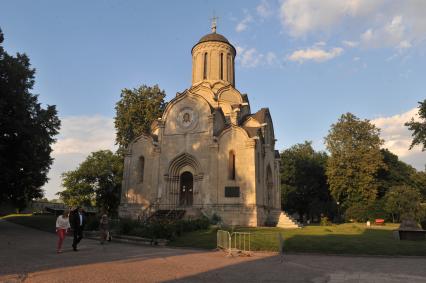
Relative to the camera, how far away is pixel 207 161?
2981 cm

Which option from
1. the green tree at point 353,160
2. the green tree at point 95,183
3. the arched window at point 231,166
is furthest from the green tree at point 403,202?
the green tree at point 95,183

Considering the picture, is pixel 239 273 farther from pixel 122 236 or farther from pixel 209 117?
pixel 209 117

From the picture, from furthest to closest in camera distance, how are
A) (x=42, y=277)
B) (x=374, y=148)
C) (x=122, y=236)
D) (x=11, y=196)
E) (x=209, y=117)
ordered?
(x=374, y=148) → (x=209, y=117) → (x=11, y=196) → (x=122, y=236) → (x=42, y=277)

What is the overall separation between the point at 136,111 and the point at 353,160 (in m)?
29.9

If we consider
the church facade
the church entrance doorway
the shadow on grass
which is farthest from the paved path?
the church entrance doorway

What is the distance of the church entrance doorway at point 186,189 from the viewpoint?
31.1m

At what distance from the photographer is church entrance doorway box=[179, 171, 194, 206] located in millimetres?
31078

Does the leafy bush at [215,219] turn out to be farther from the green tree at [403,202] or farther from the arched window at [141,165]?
the green tree at [403,202]

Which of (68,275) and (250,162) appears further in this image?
(250,162)

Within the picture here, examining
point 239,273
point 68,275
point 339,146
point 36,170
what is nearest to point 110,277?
point 68,275

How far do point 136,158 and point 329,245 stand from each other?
2203 centimetres

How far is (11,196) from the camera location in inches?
1071

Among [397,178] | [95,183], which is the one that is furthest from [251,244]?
[397,178]

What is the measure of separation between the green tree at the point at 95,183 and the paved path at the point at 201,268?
105 feet
